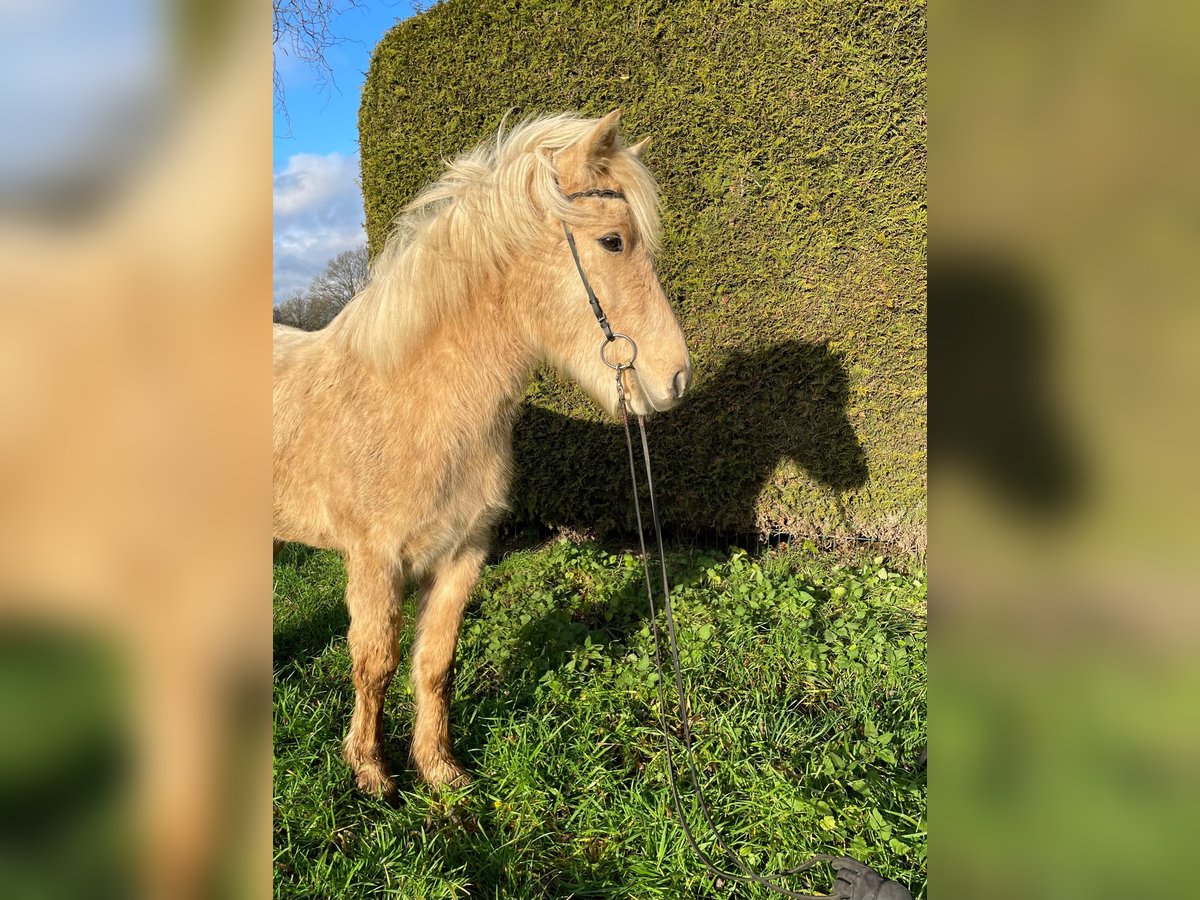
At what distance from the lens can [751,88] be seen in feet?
14.9

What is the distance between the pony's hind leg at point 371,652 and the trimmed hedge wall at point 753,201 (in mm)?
3104

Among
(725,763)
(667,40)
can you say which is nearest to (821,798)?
(725,763)

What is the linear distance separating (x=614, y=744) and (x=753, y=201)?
3.73 metres

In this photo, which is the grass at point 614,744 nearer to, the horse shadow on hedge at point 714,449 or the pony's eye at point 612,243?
the horse shadow on hedge at point 714,449

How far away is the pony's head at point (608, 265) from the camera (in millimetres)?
2381

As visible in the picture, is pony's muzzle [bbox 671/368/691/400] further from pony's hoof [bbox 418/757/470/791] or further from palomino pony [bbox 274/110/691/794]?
pony's hoof [bbox 418/757/470/791]

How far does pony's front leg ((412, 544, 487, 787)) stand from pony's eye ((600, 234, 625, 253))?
137 centimetres

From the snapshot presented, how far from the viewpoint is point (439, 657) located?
2.82 m

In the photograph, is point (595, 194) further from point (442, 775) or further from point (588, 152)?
point (442, 775)
